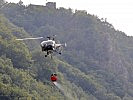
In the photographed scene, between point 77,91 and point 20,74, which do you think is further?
point 77,91

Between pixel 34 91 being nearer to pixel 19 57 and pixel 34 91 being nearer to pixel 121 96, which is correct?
pixel 19 57

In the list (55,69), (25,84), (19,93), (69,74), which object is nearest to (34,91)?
(25,84)

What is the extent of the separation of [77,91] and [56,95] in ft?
67.9

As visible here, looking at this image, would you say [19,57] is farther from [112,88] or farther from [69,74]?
[112,88]

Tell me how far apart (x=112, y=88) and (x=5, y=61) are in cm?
5129

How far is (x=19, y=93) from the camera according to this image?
13438 centimetres

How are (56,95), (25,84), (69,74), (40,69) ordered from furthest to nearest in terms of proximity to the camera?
(69,74), (40,69), (56,95), (25,84)

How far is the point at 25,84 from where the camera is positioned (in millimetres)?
144250

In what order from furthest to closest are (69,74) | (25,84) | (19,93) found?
(69,74) → (25,84) → (19,93)

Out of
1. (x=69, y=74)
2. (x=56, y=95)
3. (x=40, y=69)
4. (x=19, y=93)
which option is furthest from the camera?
(x=69, y=74)

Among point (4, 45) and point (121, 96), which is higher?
point (4, 45)

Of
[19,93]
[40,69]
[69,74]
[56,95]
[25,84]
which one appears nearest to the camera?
[19,93]

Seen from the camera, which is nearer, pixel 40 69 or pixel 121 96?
pixel 40 69

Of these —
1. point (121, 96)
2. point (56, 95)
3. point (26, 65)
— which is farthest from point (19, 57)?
point (121, 96)
